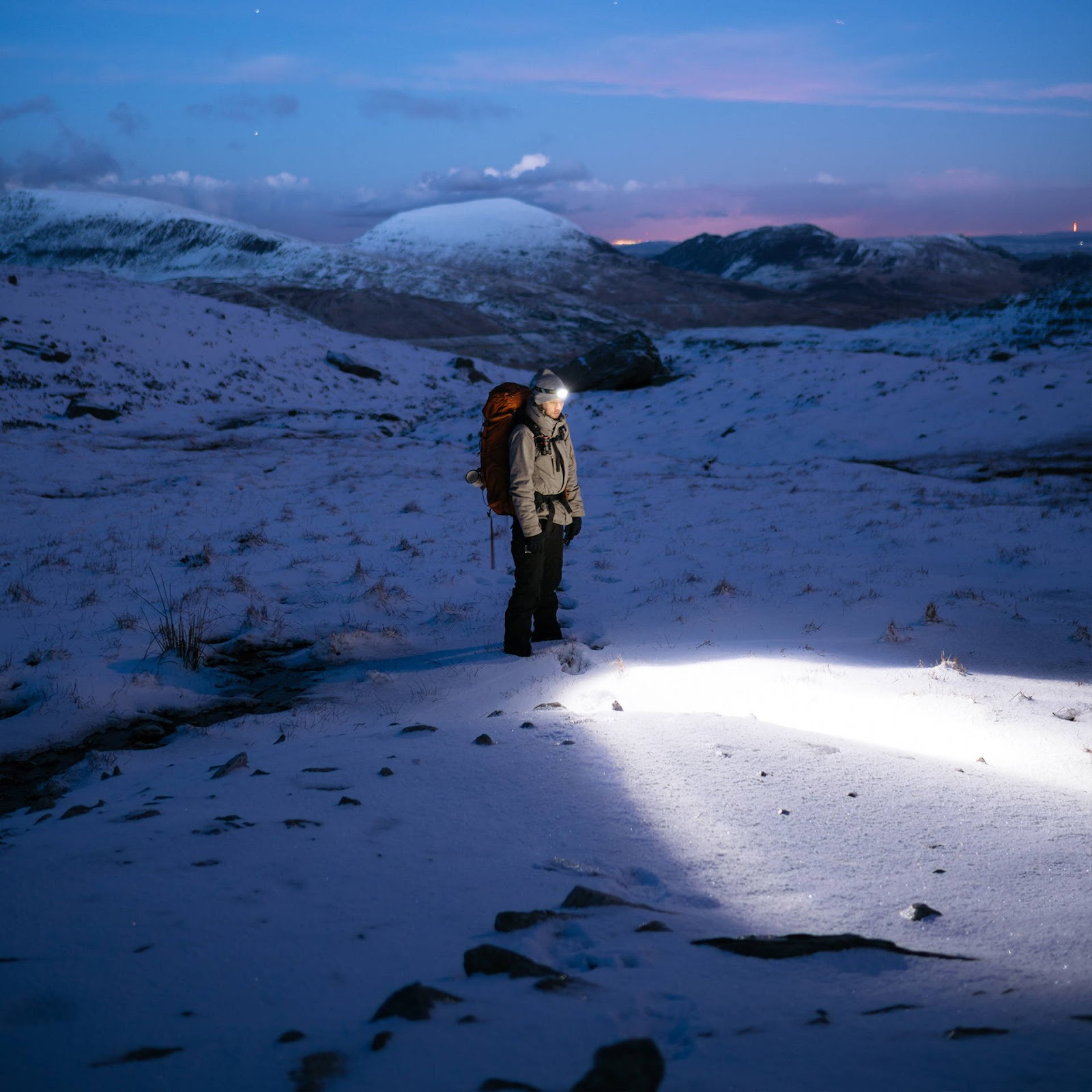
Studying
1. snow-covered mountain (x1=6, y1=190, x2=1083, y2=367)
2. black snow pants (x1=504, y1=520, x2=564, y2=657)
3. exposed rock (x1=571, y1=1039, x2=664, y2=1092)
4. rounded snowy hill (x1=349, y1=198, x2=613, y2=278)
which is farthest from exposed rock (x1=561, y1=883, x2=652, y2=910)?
rounded snowy hill (x1=349, y1=198, x2=613, y2=278)

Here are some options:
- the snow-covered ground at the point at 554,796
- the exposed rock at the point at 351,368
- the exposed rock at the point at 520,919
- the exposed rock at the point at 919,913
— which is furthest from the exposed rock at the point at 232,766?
the exposed rock at the point at 351,368

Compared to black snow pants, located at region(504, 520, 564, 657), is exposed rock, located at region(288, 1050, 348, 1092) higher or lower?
lower

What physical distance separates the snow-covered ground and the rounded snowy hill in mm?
105410

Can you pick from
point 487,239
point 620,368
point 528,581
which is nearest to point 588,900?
point 528,581

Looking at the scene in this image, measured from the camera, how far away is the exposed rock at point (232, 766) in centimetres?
385

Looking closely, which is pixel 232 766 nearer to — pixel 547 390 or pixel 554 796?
pixel 554 796

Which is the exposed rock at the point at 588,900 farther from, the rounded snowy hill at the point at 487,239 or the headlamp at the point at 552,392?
the rounded snowy hill at the point at 487,239

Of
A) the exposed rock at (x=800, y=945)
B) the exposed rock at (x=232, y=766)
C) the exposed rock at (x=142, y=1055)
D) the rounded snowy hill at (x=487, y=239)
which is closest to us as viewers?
the exposed rock at (x=142, y=1055)

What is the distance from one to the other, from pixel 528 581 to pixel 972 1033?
4.55 meters

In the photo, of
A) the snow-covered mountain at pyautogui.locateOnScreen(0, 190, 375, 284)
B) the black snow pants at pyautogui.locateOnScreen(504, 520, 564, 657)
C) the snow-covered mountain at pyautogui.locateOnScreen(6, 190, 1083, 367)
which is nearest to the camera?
the black snow pants at pyautogui.locateOnScreen(504, 520, 564, 657)

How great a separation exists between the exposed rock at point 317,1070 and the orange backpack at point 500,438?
14.2 feet

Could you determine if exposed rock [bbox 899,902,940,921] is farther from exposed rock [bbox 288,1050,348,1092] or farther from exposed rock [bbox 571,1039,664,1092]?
exposed rock [bbox 288,1050,348,1092]

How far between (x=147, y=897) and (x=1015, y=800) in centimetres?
341

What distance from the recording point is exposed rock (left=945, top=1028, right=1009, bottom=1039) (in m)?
1.88
